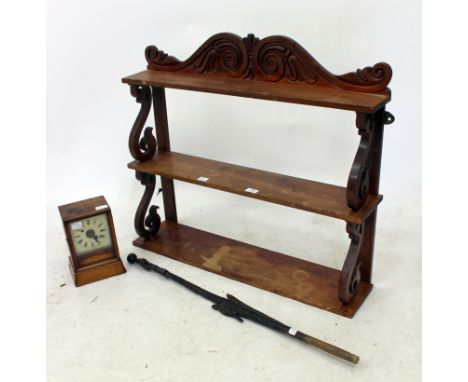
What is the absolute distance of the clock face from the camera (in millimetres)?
2584

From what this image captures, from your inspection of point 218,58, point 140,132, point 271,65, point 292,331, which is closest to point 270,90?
point 271,65

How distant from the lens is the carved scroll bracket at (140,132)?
2699mm

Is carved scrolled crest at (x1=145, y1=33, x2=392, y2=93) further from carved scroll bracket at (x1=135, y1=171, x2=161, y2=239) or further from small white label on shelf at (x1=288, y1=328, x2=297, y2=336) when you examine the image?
small white label on shelf at (x1=288, y1=328, x2=297, y2=336)

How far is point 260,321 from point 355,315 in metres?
0.43

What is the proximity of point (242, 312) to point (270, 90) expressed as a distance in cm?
99

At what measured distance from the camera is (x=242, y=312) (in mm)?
2354

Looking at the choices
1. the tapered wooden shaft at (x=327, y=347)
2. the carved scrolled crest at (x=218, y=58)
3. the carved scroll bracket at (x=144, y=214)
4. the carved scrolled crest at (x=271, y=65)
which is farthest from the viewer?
the carved scroll bracket at (x=144, y=214)

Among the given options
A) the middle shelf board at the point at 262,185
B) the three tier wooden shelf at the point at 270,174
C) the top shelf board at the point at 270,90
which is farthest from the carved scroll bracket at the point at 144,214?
the top shelf board at the point at 270,90

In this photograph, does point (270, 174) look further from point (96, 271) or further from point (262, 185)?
point (96, 271)

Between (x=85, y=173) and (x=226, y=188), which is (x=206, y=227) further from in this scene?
(x=85, y=173)

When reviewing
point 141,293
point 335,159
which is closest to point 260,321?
point 141,293

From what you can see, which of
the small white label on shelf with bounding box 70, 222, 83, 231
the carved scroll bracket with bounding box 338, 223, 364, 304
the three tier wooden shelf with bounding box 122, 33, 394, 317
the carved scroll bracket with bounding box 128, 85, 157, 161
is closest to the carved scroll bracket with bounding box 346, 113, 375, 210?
the three tier wooden shelf with bounding box 122, 33, 394, 317

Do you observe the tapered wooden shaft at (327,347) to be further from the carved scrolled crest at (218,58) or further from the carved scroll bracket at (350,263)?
the carved scrolled crest at (218,58)

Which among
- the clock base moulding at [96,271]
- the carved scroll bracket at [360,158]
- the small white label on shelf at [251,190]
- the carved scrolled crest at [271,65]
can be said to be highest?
the carved scrolled crest at [271,65]
